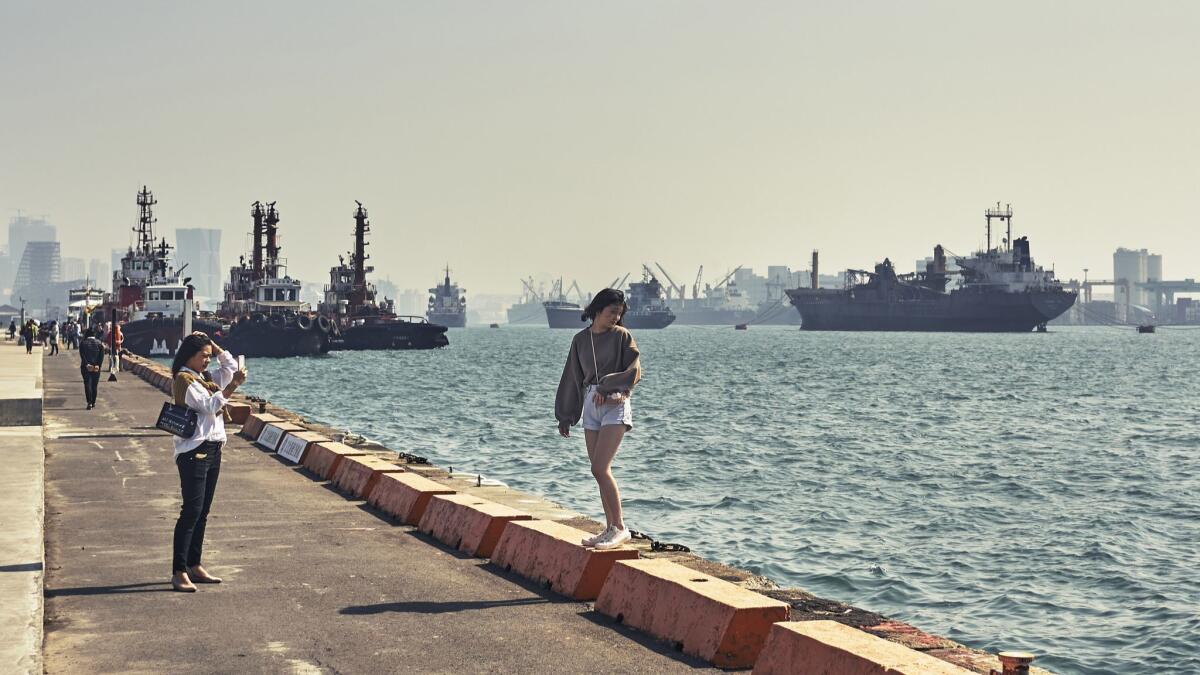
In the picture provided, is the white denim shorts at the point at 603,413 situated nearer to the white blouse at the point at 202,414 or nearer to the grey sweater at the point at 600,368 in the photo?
the grey sweater at the point at 600,368

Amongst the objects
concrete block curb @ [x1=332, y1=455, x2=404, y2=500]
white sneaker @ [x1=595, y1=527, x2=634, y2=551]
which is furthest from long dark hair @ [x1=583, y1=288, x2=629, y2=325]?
concrete block curb @ [x1=332, y1=455, x2=404, y2=500]

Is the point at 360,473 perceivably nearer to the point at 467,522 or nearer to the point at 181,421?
the point at 467,522

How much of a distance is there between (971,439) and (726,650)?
34.4 meters

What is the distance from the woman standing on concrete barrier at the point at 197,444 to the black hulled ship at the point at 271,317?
83234 millimetres

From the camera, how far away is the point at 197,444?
10.0 metres

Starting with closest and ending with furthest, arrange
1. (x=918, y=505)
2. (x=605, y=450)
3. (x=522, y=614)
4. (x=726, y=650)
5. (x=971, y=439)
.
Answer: (x=726, y=650) < (x=522, y=614) < (x=605, y=450) < (x=918, y=505) < (x=971, y=439)

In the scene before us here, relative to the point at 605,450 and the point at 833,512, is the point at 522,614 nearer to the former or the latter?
the point at 605,450

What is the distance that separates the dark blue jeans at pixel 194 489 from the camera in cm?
1002

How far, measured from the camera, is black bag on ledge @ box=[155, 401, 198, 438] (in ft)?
32.6

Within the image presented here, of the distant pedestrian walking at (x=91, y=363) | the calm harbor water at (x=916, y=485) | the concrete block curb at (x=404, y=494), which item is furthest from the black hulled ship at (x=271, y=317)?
the concrete block curb at (x=404, y=494)

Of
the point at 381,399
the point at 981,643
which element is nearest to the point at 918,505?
the point at 981,643

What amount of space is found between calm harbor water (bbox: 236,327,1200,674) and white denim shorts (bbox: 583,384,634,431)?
579cm

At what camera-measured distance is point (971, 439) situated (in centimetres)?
4084

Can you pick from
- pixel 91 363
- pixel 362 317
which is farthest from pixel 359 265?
pixel 91 363
